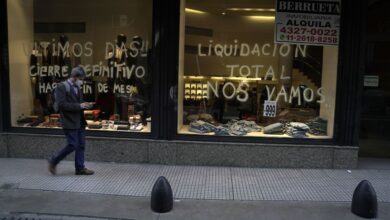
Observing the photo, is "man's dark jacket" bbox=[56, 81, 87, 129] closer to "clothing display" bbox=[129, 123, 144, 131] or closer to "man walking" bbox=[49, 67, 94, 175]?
"man walking" bbox=[49, 67, 94, 175]

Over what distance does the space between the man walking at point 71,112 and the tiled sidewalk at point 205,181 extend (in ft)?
1.38

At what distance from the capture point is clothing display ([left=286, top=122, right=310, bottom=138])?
766 centimetres

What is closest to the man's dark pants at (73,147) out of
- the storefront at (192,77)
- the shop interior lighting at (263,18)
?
the storefront at (192,77)

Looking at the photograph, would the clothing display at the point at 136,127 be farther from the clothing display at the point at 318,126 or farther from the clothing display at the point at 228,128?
the clothing display at the point at 318,126

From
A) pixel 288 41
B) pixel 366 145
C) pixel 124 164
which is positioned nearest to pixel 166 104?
pixel 124 164

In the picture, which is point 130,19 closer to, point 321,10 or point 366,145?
point 321,10

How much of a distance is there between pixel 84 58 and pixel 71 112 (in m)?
1.93

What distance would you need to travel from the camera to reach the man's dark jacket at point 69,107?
21.5 ft

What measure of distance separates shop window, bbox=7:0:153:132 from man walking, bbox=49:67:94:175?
4.06 ft

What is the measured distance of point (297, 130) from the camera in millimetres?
7688

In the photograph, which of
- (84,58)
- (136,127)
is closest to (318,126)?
(136,127)

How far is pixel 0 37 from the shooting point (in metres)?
7.93

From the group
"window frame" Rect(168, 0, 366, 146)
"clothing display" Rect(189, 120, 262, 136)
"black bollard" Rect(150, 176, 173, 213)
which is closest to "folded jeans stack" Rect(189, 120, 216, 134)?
"clothing display" Rect(189, 120, 262, 136)

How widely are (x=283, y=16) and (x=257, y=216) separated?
3.79 meters
